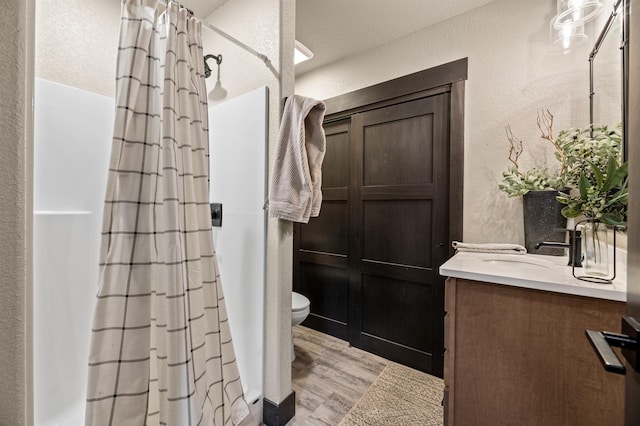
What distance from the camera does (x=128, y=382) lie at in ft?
2.54

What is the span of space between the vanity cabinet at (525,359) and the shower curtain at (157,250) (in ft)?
3.16

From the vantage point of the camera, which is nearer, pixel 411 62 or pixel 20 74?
pixel 20 74

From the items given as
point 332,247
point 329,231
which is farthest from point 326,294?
point 329,231

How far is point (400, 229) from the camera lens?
199cm

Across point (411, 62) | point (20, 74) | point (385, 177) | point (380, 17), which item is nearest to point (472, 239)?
point (385, 177)

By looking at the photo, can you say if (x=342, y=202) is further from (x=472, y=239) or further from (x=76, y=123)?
(x=76, y=123)

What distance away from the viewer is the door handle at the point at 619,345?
42cm

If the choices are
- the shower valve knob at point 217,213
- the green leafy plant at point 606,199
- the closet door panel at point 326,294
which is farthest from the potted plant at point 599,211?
the shower valve knob at point 217,213

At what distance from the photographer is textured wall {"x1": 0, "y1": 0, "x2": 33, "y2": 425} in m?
0.51

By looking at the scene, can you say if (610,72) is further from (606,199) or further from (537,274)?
(537,274)

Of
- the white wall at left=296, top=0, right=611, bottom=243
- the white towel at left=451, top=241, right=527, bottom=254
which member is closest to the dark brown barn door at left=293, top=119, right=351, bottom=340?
the white wall at left=296, top=0, right=611, bottom=243

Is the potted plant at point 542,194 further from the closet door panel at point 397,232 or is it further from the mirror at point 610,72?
the closet door panel at point 397,232

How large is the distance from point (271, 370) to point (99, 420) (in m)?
0.77

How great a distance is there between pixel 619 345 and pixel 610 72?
1.54 meters
